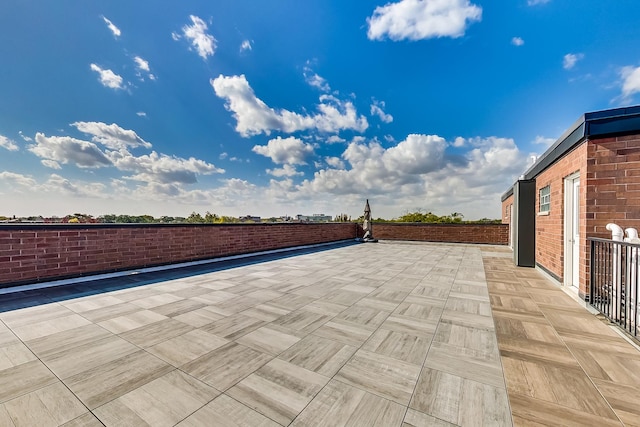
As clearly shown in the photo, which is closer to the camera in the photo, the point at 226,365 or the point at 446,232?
the point at 226,365

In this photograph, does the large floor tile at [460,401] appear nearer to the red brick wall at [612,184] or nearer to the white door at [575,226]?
the red brick wall at [612,184]

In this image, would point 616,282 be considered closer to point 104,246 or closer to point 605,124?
point 605,124

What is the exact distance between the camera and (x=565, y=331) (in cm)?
282

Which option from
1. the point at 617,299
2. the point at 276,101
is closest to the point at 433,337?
the point at 617,299

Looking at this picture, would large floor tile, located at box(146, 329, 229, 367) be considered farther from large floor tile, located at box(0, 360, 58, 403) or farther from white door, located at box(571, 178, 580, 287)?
white door, located at box(571, 178, 580, 287)

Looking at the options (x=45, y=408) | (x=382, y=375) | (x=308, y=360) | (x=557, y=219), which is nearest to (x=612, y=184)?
(x=557, y=219)

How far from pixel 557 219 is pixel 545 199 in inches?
50.9

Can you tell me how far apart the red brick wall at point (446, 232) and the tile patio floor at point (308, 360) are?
374 inches

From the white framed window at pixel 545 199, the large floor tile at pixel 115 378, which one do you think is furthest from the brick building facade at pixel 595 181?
the large floor tile at pixel 115 378

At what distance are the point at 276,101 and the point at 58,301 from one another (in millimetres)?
11950

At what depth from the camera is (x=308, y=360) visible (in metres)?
2.16

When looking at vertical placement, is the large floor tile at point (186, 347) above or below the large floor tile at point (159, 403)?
below

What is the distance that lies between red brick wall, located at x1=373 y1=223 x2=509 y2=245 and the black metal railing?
10001 mm

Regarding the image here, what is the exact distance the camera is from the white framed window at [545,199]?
5602 mm
